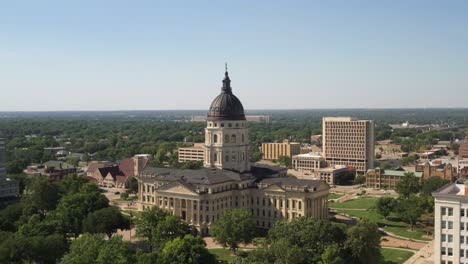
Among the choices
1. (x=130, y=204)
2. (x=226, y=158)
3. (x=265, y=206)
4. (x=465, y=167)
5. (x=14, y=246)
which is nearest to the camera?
(x=14, y=246)

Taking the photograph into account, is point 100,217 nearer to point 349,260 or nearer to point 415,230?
point 349,260

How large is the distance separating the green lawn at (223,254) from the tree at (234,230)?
4.32ft

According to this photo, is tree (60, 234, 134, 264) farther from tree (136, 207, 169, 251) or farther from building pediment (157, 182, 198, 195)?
building pediment (157, 182, 198, 195)

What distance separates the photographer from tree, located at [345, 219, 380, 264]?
77688mm

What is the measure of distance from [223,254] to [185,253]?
18927mm

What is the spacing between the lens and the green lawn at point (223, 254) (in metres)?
87.4

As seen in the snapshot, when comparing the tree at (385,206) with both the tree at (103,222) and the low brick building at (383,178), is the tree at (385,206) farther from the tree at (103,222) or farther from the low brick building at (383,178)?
the tree at (103,222)

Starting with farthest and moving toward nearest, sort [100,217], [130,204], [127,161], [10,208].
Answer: [127,161], [130,204], [10,208], [100,217]

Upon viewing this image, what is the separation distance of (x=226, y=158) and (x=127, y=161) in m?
73.0

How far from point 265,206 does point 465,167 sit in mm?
84226

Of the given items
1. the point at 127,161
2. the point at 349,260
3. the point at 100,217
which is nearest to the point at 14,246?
the point at 100,217

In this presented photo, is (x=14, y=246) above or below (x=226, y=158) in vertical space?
below

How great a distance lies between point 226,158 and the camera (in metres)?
120

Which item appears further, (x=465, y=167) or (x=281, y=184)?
(x=465, y=167)
